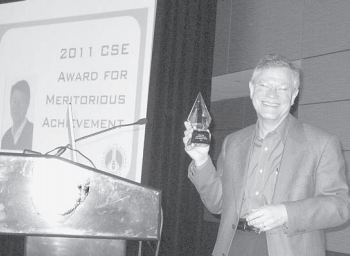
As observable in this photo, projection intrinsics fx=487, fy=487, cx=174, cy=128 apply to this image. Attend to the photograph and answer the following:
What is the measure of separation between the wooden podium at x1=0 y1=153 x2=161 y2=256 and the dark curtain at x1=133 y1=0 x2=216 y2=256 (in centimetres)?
251

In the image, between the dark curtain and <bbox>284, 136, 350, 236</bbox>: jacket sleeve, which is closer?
<bbox>284, 136, 350, 236</bbox>: jacket sleeve

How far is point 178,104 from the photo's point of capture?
13.4 feet

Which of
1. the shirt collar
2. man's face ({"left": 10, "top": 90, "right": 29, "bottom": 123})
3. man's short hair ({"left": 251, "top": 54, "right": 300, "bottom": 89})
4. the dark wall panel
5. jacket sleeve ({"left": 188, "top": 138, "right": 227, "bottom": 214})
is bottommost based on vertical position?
jacket sleeve ({"left": 188, "top": 138, "right": 227, "bottom": 214})

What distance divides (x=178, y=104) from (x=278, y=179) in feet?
7.80

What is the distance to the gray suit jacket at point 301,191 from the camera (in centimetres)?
165

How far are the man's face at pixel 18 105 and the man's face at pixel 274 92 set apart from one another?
91.4 inches

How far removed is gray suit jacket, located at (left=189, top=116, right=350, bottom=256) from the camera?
1.65 meters

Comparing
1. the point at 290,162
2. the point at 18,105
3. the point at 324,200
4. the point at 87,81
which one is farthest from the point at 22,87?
the point at 324,200

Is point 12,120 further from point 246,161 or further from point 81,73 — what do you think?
point 246,161

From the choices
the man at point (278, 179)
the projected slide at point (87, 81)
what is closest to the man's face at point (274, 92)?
the man at point (278, 179)

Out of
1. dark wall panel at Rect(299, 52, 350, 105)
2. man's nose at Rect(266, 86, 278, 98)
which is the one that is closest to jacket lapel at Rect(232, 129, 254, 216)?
man's nose at Rect(266, 86, 278, 98)

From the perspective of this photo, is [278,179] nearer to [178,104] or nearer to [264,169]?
[264,169]

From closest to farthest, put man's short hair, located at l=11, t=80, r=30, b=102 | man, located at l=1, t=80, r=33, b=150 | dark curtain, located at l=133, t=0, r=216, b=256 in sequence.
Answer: man, located at l=1, t=80, r=33, b=150, man's short hair, located at l=11, t=80, r=30, b=102, dark curtain, located at l=133, t=0, r=216, b=256

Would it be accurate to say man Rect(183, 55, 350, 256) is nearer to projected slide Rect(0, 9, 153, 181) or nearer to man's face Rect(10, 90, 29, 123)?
projected slide Rect(0, 9, 153, 181)
